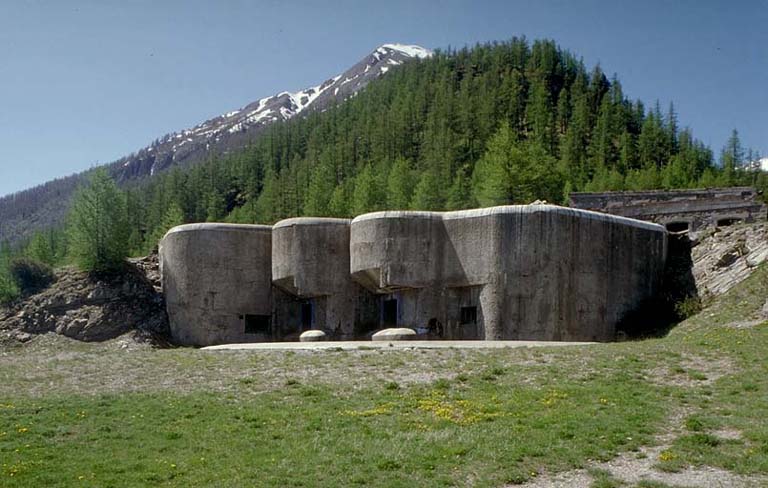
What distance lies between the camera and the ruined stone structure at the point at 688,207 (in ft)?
148

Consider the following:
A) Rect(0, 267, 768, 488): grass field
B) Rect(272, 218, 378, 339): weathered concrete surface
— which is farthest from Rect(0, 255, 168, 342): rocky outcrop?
Rect(0, 267, 768, 488): grass field

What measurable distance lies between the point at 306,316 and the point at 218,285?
4.72 m

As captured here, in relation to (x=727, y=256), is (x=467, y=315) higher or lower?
lower

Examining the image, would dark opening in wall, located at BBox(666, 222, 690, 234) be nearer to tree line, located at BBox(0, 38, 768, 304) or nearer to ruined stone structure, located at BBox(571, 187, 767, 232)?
ruined stone structure, located at BBox(571, 187, 767, 232)

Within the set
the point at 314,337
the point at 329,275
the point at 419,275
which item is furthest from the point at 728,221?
the point at 314,337

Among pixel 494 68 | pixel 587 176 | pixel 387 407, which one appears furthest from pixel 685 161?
pixel 387 407

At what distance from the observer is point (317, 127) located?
13862 cm

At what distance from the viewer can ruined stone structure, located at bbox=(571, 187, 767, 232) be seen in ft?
148

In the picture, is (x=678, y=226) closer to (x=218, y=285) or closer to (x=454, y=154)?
(x=218, y=285)

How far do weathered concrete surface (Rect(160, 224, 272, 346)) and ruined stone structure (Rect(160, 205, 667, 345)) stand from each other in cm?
5

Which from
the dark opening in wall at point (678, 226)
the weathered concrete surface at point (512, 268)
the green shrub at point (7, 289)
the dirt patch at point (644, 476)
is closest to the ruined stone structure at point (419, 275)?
the weathered concrete surface at point (512, 268)

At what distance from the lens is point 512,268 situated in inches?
Answer: 1414

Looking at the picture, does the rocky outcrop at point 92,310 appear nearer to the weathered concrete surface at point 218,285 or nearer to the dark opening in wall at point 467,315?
the weathered concrete surface at point 218,285

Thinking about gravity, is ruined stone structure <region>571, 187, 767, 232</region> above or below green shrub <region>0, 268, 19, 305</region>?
above
